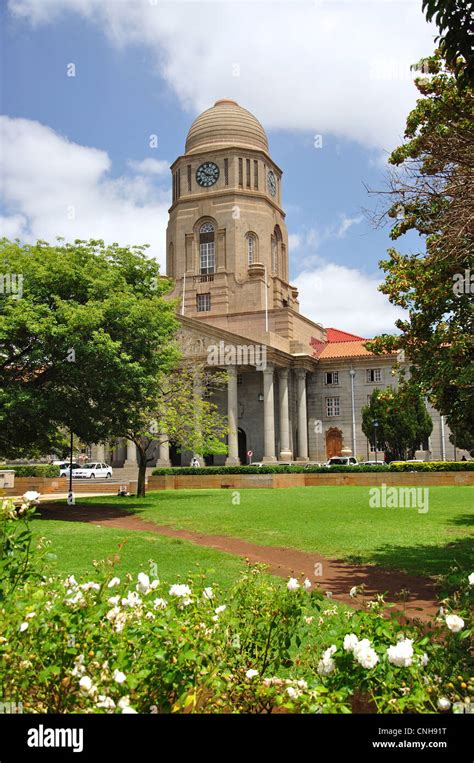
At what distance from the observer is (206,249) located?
226 feet

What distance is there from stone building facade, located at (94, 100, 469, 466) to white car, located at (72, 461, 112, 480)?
9.60 feet

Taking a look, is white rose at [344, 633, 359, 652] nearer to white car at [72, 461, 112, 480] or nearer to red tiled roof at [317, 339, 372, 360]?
white car at [72, 461, 112, 480]

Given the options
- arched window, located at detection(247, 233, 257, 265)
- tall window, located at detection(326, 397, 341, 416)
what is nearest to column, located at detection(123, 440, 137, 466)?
tall window, located at detection(326, 397, 341, 416)

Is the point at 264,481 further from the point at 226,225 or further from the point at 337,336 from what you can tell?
the point at 337,336

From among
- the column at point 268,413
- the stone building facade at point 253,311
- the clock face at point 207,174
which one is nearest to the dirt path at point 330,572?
the column at point 268,413

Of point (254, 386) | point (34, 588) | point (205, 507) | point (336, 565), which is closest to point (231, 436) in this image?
point (254, 386)

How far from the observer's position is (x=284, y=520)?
20859 mm

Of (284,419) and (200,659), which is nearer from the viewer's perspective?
(200,659)

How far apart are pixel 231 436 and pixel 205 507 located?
3051cm

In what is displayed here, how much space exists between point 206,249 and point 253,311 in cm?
969

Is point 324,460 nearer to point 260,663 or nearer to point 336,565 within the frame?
point 336,565

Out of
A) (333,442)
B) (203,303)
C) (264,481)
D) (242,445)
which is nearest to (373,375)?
(333,442)

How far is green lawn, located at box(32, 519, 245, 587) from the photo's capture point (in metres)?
12.1

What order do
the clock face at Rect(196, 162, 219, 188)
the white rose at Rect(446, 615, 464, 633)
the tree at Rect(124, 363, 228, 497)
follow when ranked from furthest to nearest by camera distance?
the clock face at Rect(196, 162, 219, 188)
the tree at Rect(124, 363, 228, 497)
the white rose at Rect(446, 615, 464, 633)
